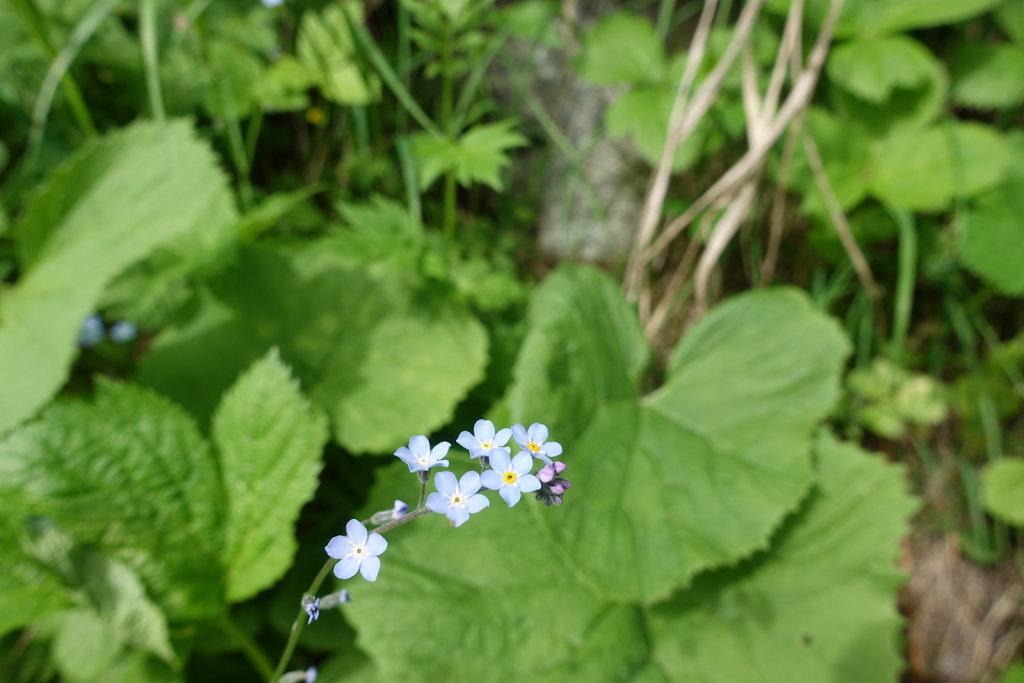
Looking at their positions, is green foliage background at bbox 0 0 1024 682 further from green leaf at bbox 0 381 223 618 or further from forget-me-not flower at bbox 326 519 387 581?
forget-me-not flower at bbox 326 519 387 581

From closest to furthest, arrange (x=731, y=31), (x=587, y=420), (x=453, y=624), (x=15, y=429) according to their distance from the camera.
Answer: (x=15, y=429), (x=453, y=624), (x=587, y=420), (x=731, y=31)

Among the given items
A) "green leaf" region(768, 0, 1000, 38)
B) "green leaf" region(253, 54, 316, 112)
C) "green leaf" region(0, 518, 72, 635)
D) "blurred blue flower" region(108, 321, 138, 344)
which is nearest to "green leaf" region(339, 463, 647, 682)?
"green leaf" region(0, 518, 72, 635)

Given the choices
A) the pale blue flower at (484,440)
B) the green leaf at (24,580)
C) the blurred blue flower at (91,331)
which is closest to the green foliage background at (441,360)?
the green leaf at (24,580)

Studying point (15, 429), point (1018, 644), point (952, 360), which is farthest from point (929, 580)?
point (15, 429)

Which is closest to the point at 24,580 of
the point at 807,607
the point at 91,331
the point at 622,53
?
Answer: the point at 91,331

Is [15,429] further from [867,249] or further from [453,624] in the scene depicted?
[867,249]

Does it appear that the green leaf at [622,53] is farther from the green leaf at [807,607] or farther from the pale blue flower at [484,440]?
the pale blue flower at [484,440]
